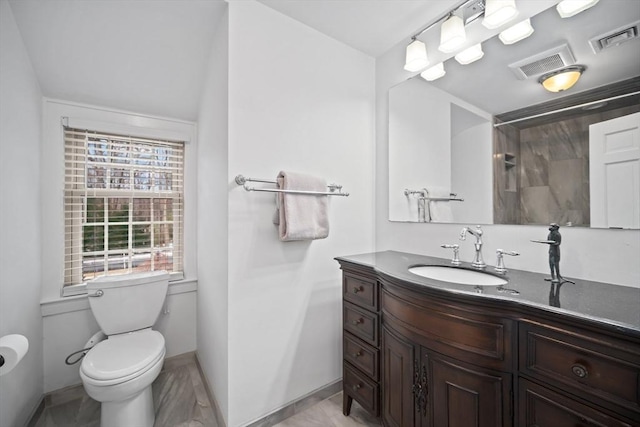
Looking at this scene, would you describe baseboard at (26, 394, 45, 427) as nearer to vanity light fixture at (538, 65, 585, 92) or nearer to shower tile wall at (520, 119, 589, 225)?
shower tile wall at (520, 119, 589, 225)

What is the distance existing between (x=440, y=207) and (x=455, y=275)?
0.45m

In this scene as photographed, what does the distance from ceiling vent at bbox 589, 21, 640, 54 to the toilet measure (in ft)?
8.53

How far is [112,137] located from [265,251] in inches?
60.9

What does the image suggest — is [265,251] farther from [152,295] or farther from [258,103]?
[152,295]

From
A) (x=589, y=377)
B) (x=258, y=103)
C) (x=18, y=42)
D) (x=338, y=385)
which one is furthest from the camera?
(x=338, y=385)

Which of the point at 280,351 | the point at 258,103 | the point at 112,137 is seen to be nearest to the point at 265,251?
the point at 280,351

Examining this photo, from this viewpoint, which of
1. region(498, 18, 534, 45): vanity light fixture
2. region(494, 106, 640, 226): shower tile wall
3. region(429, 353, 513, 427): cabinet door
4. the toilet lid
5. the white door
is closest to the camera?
region(429, 353, 513, 427): cabinet door

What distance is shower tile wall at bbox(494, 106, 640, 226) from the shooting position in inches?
43.1

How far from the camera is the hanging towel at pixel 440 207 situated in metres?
1.58

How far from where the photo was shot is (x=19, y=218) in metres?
1.41

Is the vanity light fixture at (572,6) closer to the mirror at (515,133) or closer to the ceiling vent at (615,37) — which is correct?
the mirror at (515,133)

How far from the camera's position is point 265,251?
1.53m

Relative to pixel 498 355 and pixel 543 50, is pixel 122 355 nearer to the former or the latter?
pixel 498 355

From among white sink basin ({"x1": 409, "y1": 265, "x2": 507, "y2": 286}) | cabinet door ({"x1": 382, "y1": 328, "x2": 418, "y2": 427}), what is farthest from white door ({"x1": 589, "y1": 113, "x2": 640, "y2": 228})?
cabinet door ({"x1": 382, "y1": 328, "x2": 418, "y2": 427})
